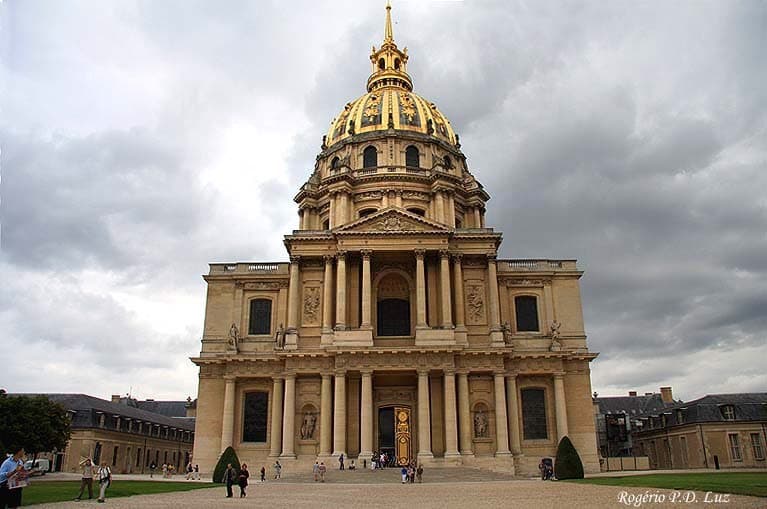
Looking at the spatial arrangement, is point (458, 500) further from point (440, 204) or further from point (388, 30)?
point (388, 30)

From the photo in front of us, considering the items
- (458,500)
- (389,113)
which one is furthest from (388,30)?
(458,500)

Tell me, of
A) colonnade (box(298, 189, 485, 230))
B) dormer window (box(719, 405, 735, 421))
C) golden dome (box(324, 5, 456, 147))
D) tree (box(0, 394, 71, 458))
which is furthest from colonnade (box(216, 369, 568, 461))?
golden dome (box(324, 5, 456, 147))

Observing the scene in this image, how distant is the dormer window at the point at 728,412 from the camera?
164ft

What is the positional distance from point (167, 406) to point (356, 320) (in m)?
55.0

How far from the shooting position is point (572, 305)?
144 feet

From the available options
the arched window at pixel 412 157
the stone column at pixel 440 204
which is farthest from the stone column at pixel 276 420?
the arched window at pixel 412 157

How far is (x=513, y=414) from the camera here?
39719mm

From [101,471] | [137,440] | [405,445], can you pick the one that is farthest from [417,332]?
[137,440]

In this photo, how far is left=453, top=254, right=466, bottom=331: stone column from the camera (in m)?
41.3

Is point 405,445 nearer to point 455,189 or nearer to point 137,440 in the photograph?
point 455,189

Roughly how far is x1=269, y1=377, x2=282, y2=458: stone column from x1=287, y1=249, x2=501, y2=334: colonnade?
3.66 m

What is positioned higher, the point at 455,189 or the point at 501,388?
the point at 455,189

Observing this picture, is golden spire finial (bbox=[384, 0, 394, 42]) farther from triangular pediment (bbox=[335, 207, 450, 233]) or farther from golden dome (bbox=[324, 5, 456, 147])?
triangular pediment (bbox=[335, 207, 450, 233])

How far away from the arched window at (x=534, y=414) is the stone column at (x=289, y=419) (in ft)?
47.5
